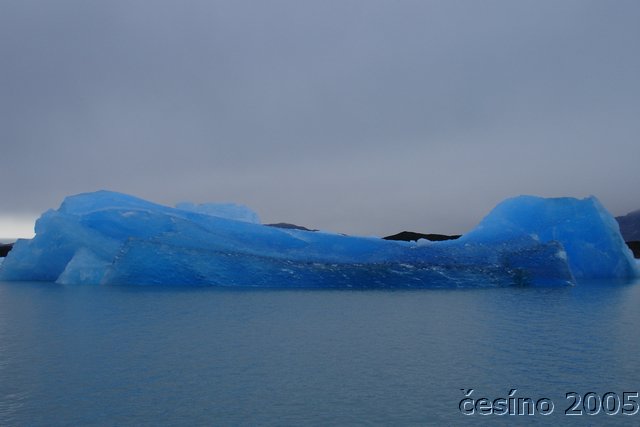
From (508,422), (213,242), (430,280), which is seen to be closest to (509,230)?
(430,280)

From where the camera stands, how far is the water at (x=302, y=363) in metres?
2.45

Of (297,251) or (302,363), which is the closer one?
(302,363)

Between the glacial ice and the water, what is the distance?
4.07m

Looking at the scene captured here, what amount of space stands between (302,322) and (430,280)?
215 inches

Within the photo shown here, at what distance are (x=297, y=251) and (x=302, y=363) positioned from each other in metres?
7.81

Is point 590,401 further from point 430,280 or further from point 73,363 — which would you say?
point 430,280

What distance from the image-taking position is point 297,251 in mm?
11180

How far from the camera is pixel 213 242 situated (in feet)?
36.7

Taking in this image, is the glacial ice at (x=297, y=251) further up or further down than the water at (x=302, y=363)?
further up

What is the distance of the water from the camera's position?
8.03 ft

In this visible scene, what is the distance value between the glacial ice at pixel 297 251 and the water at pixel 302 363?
160 inches

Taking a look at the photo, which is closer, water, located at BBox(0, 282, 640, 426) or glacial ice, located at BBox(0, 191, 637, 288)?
water, located at BBox(0, 282, 640, 426)

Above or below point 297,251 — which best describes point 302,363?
below

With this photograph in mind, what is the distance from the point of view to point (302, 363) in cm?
338
